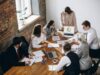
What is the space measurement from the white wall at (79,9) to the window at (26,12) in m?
0.70

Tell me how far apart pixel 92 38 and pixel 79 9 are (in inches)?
101

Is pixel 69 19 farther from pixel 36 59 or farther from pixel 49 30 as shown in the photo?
Result: pixel 36 59

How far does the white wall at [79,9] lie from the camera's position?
31.9ft

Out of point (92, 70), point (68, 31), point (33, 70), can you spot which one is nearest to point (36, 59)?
point (33, 70)

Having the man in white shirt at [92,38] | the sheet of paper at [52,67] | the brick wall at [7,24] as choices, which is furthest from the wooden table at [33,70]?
the man in white shirt at [92,38]

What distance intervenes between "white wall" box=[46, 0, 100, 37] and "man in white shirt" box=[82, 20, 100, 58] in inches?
86.4

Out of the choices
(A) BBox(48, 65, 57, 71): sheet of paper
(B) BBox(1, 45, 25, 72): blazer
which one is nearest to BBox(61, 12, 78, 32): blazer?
(B) BBox(1, 45, 25, 72): blazer

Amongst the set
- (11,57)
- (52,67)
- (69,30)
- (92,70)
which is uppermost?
(69,30)

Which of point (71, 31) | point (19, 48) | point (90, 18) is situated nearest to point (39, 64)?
point (19, 48)

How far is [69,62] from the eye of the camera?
5.99 m

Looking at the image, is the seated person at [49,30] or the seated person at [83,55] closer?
the seated person at [83,55]

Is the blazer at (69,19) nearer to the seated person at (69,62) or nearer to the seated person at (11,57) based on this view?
the seated person at (11,57)

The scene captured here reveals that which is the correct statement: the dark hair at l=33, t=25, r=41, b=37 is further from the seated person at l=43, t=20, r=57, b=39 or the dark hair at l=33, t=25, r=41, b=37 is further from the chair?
the chair

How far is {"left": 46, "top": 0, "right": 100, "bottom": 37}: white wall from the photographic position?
973 cm
